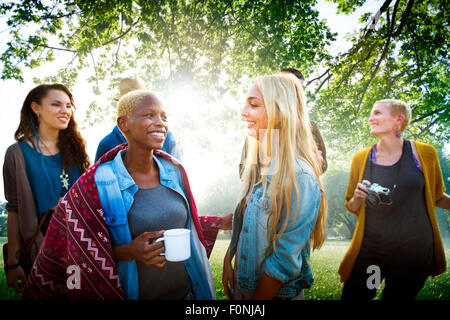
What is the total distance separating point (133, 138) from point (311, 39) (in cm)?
636

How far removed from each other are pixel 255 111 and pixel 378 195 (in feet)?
5.92

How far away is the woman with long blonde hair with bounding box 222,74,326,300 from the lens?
154 cm

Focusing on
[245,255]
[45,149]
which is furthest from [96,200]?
[45,149]

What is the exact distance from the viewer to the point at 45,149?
104 inches

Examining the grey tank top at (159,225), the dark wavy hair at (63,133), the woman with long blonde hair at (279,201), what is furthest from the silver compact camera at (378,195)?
the dark wavy hair at (63,133)

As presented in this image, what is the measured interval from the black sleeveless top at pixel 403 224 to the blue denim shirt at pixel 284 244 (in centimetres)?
136

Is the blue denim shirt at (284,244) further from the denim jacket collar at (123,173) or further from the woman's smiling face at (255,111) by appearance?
the denim jacket collar at (123,173)

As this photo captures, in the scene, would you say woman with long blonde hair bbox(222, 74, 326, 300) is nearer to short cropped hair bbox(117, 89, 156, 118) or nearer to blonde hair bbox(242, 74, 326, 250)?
blonde hair bbox(242, 74, 326, 250)

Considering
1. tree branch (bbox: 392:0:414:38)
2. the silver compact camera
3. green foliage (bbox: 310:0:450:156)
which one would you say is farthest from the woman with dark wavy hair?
tree branch (bbox: 392:0:414:38)

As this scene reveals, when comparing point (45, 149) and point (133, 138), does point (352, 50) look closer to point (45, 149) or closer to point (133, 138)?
point (133, 138)

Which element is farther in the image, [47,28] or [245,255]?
[47,28]

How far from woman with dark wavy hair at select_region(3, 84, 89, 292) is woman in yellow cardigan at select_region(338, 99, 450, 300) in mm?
3465

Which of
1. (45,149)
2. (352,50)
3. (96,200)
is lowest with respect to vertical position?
(96,200)

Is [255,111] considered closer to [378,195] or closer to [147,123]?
[147,123]
